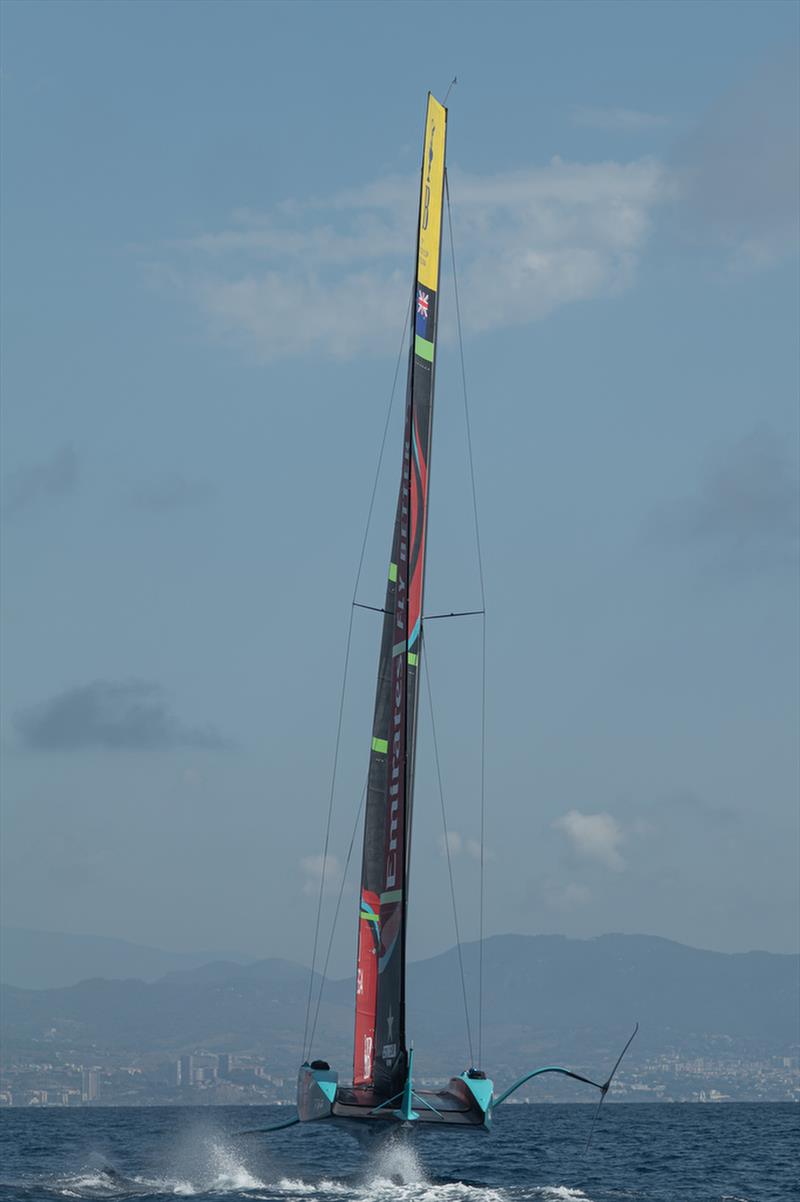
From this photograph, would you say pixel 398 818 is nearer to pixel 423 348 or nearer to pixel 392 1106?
pixel 392 1106

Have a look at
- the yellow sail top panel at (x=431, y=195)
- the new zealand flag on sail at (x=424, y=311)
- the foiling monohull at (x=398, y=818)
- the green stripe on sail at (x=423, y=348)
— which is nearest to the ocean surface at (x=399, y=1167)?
the foiling monohull at (x=398, y=818)

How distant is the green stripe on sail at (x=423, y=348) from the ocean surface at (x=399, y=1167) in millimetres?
15437

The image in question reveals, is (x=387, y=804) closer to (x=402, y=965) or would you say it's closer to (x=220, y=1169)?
(x=402, y=965)

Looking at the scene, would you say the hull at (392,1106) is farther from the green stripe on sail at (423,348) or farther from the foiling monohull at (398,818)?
the green stripe on sail at (423,348)

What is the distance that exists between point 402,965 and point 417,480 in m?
9.56

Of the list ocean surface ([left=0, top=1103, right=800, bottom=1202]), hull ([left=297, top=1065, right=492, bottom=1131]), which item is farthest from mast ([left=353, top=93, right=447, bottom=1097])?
ocean surface ([left=0, top=1103, right=800, bottom=1202])

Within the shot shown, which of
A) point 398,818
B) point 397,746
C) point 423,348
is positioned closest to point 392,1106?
point 398,818

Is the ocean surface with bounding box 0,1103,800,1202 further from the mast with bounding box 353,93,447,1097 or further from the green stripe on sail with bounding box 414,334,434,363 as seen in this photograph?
the green stripe on sail with bounding box 414,334,434,363

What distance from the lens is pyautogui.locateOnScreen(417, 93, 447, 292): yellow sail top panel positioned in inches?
1416

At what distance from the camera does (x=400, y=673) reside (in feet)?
112

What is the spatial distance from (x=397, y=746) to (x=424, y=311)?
9034 millimetres

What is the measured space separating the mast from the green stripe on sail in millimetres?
21

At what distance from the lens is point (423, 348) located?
118 feet

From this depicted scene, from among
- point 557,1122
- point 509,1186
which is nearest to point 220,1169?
point 509,1186
